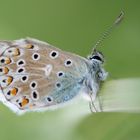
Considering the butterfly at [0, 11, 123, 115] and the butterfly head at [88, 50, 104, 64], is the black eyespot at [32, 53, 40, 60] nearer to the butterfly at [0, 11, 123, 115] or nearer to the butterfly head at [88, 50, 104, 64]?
the butterfly at [0, 11, 123, 115]

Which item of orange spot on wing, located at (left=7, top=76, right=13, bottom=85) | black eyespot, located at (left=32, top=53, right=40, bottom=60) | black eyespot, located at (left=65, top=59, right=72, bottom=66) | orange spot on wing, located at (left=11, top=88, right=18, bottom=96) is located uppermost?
black eyespot, located at (left=32, top=53, right=40, bottom=60)

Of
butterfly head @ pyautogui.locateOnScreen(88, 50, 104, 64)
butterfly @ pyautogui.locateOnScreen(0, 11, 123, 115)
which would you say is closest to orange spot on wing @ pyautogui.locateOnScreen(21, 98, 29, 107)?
butterfly @ pyautogui.locateOnScreen(0, 11, 123, 115)

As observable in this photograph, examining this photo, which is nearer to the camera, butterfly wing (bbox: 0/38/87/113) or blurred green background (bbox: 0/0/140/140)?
blurred green background (bbox: 0/0/140/140)

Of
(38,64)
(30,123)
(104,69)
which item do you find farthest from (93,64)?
(30,123)

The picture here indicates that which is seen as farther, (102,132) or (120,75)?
(120,75)

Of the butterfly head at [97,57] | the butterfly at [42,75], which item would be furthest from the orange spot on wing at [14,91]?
the butterfly head at [97,57]

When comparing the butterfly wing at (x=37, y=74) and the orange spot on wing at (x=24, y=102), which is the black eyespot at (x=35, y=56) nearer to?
the butterfly wing at (x=37, y=74)

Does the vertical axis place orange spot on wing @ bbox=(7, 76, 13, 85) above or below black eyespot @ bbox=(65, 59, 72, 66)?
below

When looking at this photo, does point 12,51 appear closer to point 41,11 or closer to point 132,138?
point 41,11
